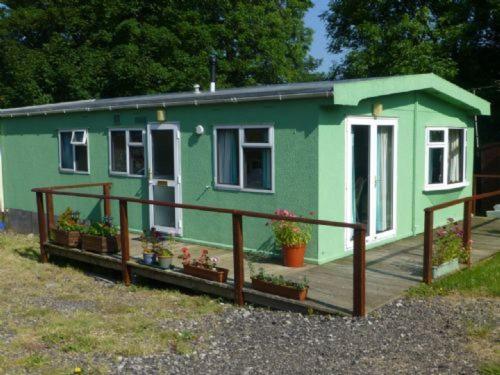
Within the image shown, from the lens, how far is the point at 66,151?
11727mm

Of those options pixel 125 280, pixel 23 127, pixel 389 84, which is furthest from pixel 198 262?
pixel 23 127

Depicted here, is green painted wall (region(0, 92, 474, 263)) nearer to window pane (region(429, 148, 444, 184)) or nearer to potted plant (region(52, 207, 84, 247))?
window pane (region(429, 148, 444, 184))

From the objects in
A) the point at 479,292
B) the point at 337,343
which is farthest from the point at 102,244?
the point at 479,292

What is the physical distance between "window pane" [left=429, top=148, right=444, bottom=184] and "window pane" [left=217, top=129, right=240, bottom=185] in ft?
12.7

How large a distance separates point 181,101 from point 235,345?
4.84 metres

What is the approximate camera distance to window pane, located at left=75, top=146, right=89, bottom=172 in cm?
1124

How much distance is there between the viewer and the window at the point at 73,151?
1112 centimetres

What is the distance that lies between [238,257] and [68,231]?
375cm

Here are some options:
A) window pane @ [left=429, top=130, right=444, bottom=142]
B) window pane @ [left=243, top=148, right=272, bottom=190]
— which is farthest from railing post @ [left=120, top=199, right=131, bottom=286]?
window pane @ [left=429, top=130, right=444, bottom=142]

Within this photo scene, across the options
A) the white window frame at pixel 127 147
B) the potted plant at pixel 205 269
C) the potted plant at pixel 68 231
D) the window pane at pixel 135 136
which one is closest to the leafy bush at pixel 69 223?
Result: the potted plant at pixel 68 231

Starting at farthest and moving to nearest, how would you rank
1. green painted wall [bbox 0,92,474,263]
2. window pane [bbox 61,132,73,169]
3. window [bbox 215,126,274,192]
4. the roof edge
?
window pane [bbox 61,132,73,169], window [bbox 215,126,274,192], green painted wall [bbox 0,92,474,263], the roof edge

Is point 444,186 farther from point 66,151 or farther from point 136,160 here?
point 66,151

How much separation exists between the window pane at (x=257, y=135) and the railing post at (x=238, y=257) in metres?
2.03

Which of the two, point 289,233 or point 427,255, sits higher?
point 289,233
